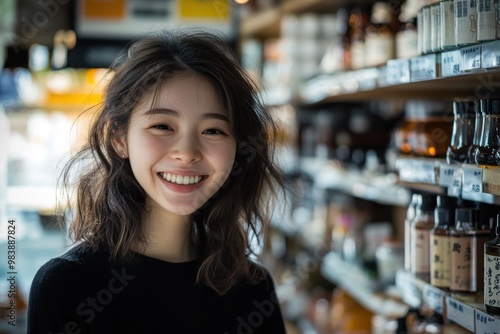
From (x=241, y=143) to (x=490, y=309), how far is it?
26.1 inches

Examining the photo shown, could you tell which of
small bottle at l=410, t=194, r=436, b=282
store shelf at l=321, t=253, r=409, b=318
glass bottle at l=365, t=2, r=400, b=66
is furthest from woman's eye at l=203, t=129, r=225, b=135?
store shelf at l=321, t=253, r=409, b=318

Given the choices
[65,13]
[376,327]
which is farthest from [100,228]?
[65,13]

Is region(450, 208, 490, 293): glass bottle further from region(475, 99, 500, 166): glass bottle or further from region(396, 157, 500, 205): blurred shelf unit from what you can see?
region(475, 99, 500, 166): glass bottle

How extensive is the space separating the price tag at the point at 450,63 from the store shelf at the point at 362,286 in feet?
3.33

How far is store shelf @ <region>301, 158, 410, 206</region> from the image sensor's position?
2.57 metres

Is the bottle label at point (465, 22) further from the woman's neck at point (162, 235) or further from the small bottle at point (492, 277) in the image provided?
the woman's neck at point (162, 235)

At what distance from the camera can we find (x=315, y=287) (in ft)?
13.7

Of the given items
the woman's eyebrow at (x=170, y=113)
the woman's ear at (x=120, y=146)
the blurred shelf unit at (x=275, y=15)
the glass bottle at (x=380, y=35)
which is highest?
the blurred shelf unit at (x=275, y=15)

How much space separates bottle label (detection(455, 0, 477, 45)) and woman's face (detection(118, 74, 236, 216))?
53 cm

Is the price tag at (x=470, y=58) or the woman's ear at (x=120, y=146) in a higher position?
the price tag at (x=470, y=58)

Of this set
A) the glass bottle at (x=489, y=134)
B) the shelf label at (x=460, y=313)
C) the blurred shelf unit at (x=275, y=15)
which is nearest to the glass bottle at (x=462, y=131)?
the glass bottle at (x=489, y=134)

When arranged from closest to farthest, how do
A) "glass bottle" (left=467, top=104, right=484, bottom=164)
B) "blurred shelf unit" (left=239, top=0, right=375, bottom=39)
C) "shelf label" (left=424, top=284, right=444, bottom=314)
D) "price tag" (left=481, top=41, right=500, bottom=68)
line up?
1. "price tag" (left=481, top=41, right=500, bottom=68)
2. "glass bottle" (left=467, top=104, right=484, bottom=164)
3. "shelf label" (left=424, top=284, right=444, bottom=314)
4. "blurred shelf unit" (left=239, top=0, right=375, bottom=39)

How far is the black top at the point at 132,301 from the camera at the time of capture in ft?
5.14

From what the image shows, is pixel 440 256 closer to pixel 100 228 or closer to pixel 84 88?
pixel 100 228
